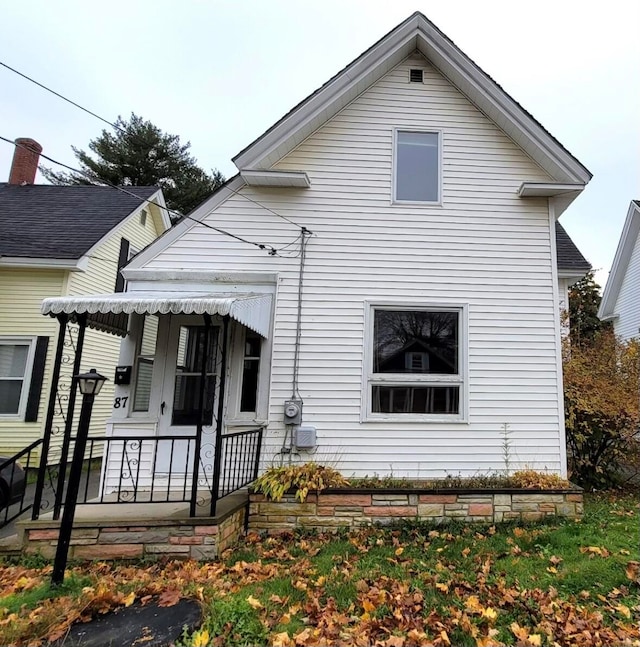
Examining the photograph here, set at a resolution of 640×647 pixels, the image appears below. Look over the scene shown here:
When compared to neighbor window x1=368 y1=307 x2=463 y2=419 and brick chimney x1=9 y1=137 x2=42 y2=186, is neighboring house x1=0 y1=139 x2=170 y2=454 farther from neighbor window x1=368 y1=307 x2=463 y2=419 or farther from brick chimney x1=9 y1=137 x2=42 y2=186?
neighbor window x1=368 y1=307 x2=463 y2=419

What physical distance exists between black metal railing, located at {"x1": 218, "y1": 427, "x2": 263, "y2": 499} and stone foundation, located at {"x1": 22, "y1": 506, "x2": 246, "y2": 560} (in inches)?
37.2

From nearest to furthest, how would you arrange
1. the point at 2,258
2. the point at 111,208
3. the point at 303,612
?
the point at 303,612 → the point at 2,258 → the point at 111,208

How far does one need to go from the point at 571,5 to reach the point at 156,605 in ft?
32.2

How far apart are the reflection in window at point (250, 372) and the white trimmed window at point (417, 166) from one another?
3162mm

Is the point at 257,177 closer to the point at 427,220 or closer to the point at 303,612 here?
the point at 427,220

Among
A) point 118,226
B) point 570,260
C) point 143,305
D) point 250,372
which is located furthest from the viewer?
point 118,226

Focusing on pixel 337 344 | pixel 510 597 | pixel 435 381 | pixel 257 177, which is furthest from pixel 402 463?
pixel 257 177

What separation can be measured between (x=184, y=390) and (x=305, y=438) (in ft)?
6.42

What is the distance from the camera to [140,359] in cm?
625

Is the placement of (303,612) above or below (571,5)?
below

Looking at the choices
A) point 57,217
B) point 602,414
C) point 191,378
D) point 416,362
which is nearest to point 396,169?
point 416,362

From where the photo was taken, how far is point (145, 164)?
25.3 m

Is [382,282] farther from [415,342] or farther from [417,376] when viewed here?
[417,376]

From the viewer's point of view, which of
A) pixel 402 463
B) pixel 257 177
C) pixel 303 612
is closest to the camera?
pixel 303 612
